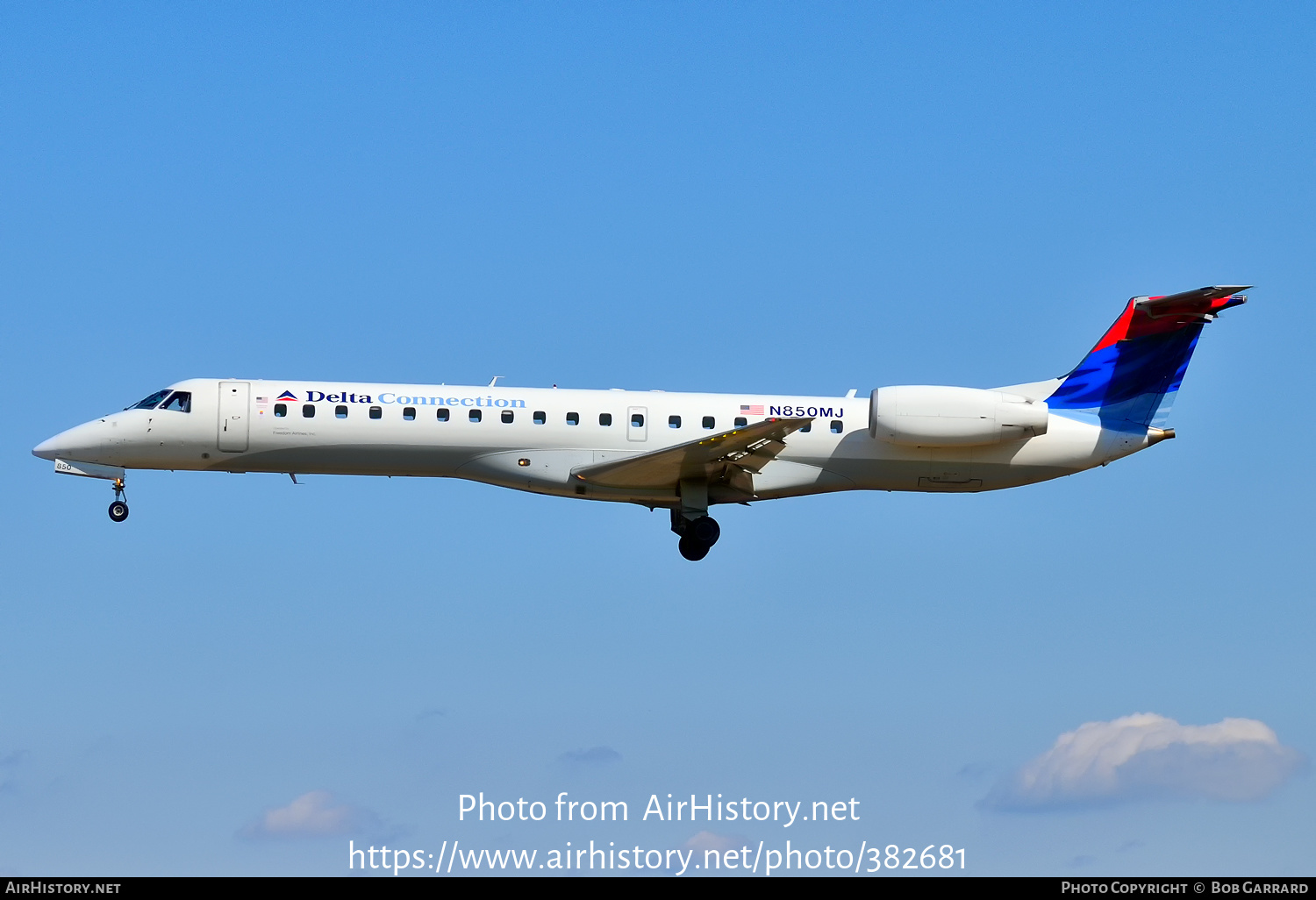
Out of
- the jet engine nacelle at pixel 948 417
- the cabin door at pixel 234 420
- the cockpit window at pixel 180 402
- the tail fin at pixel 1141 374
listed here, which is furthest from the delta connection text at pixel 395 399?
the tail fin at pixel 1141 374

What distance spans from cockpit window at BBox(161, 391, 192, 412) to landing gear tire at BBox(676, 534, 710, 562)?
9387 millimetres

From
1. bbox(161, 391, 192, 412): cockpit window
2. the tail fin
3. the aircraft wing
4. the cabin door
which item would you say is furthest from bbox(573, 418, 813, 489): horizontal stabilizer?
bbox(161, 391, 192, 412): cockpit window

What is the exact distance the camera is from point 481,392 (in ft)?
97.2

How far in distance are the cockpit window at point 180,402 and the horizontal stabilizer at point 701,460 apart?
7161 millimetres

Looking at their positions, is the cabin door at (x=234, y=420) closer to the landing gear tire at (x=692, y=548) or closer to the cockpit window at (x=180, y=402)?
the cockpit window at (x=180, y=402)

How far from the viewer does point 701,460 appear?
28.8 metres

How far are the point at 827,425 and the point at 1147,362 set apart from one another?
261 inches

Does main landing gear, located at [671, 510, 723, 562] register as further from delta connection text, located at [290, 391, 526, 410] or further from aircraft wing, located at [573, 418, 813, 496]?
delta connection text, located at [290, 391, 526, 410]

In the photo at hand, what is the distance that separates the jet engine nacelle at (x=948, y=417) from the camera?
29.6 m
